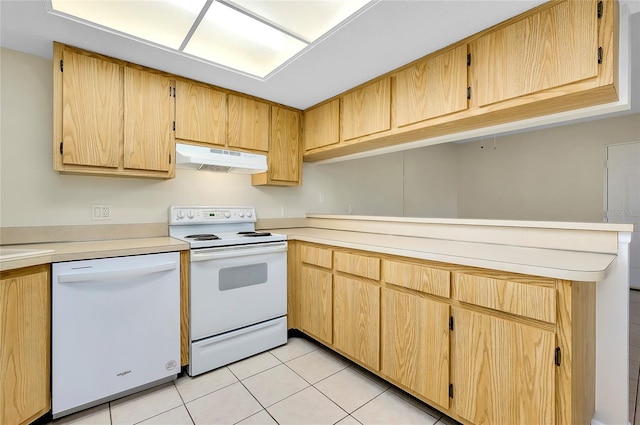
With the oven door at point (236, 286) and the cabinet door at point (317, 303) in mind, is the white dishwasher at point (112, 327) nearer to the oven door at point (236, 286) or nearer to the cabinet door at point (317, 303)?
the oven door at point (236, 286)

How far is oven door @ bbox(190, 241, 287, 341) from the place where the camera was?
1965mm

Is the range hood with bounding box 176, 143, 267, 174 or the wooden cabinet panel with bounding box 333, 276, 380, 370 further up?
the range hood with bounding box 176, 143, 267, 174

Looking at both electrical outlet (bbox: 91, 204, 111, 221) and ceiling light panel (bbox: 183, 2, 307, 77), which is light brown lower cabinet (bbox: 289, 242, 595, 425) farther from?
electrical outlet (bbox: 91, 204, 111, 221)

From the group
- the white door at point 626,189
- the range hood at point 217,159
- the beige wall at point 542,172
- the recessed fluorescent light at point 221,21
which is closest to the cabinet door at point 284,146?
the range hood at point 217,159

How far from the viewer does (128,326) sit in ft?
5.57

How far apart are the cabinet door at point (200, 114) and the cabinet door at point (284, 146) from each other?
478 mm

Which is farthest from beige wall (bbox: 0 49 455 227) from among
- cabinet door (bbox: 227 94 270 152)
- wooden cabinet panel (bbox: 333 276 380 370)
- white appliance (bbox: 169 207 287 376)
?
wooden cabinet panel (bbox: 333 276 380 370)

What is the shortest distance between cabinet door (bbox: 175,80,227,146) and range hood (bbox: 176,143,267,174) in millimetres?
116

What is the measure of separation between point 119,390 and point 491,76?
108 inches

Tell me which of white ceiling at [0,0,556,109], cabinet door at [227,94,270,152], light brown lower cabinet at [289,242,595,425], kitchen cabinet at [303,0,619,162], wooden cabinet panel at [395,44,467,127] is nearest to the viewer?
light brown lower cabinet at [289,242,595,425]

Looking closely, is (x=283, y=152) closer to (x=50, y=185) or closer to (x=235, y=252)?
(x=235, y=252)

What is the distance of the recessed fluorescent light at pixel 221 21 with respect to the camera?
1.57 m

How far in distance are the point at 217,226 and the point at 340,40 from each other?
1.77 metres

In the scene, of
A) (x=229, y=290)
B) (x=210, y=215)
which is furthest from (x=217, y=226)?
(x=229, y=290)
